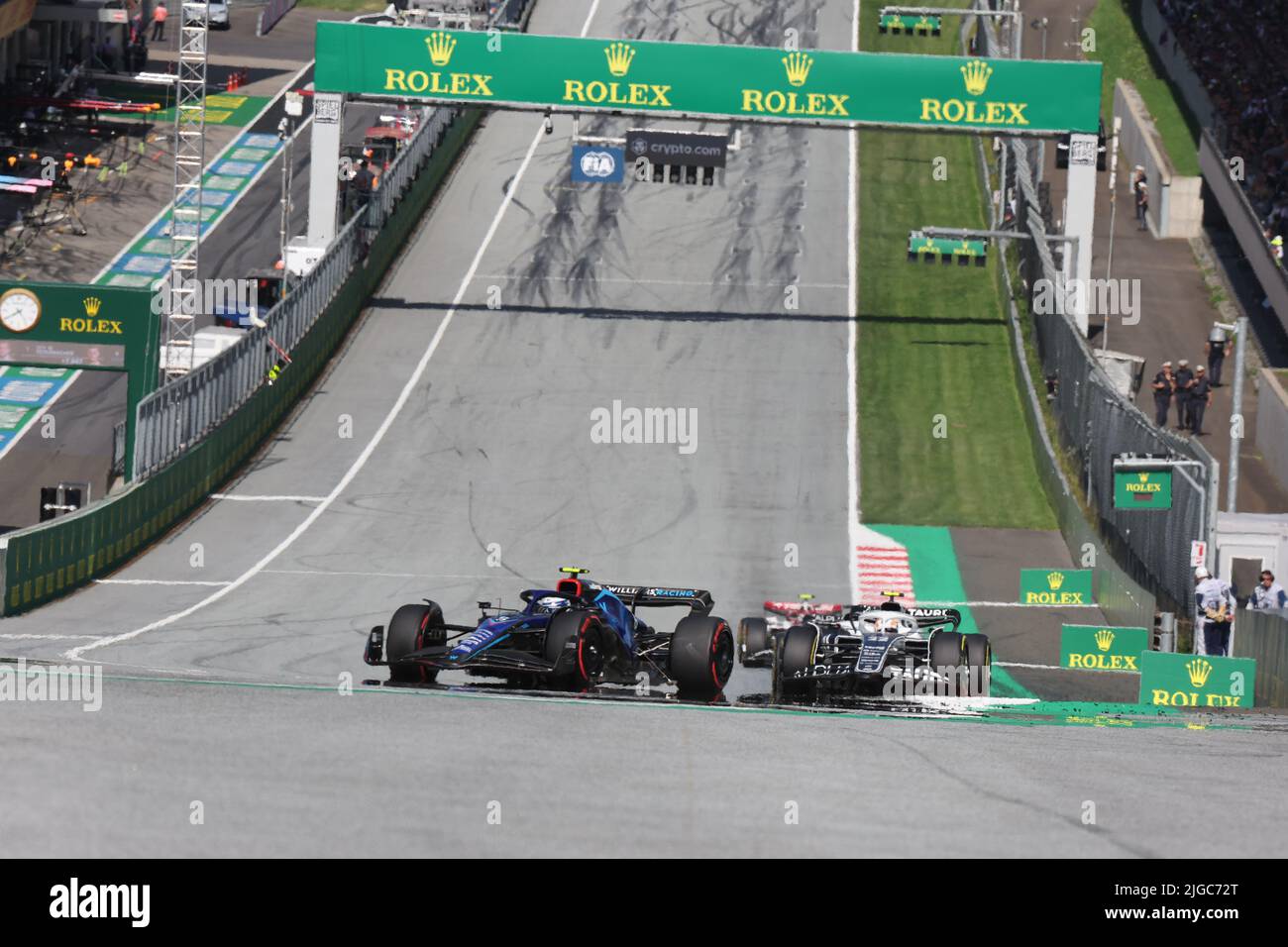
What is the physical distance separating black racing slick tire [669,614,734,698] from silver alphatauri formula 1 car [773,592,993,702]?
0.95 meters

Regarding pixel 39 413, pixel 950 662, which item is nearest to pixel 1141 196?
pixel 39 413

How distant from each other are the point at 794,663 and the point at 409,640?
3.91 metres

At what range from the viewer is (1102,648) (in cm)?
2403

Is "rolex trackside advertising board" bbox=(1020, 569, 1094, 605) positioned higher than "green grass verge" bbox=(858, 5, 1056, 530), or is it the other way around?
"green grass verge" bbox=(858, 5, 1056, 530)

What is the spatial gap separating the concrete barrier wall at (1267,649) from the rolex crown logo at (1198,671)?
1.42 m

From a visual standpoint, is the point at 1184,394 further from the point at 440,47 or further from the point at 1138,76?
the point at 1138,76

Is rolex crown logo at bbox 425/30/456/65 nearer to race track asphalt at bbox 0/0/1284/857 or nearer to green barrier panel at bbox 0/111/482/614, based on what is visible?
green barrier panel at bbox 0/111/482/614

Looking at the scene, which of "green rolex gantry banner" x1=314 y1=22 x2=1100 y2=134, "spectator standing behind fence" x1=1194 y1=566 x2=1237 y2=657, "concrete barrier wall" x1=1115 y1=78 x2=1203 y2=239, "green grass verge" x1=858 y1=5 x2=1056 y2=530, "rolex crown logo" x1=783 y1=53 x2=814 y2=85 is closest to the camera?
"spectator standing behind fence" x1=1194 y1=566 x2=1237 y2=657

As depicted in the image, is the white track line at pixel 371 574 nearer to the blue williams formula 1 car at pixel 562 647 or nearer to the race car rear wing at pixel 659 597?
the race car rear wing at pixel 659 597

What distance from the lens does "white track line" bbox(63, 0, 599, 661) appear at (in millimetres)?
25188

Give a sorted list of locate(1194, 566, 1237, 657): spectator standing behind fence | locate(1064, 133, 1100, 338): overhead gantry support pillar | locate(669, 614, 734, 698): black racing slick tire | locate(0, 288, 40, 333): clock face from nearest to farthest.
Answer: locate(669, 614, 734, 698): black racing slick tire, locate(1194, 566, 1237, 657): spectator standing behind fence, locate(0, 288, 40, 333): clock face, locate(1064, 133, 1100, 338): overhead gantry support pillar

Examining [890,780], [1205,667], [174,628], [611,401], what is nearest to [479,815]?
[890,780]

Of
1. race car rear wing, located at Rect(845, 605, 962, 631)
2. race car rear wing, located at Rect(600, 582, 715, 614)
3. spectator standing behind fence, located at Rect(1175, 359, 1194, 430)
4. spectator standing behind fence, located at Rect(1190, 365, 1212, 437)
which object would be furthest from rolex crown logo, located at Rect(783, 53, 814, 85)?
race car rear wing, located at Rect(600, 582, 715, 614)

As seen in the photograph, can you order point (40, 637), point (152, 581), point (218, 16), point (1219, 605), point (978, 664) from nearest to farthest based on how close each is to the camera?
point (978, 664) → point (40, 637) → point (1219, 605) → point (152, 581) → point (218, 16)
